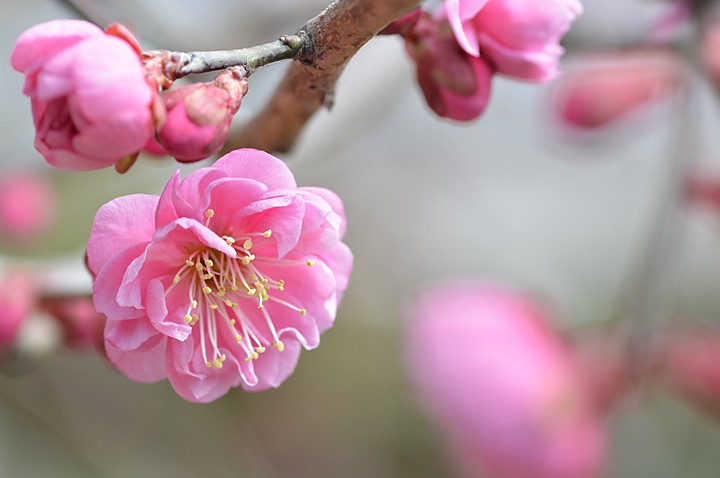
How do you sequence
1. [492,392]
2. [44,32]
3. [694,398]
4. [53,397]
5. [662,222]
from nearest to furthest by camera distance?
[44,32] → [662,222] → [694,398] → [492,392] → [53,397]

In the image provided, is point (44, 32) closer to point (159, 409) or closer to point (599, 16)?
point (599, 16)

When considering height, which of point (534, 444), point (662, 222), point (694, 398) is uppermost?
point (662, 222)

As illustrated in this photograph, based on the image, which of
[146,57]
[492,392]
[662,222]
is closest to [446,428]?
[492,392]

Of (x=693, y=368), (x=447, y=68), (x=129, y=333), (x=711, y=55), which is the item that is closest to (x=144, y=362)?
(x=129, y=333)

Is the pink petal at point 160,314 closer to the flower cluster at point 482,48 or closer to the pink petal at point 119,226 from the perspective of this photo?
the pink petal at point 119,226

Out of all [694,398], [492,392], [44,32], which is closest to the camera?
[44,32]

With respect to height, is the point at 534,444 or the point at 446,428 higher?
the point at 534,444

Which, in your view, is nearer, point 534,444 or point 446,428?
point 534,444
